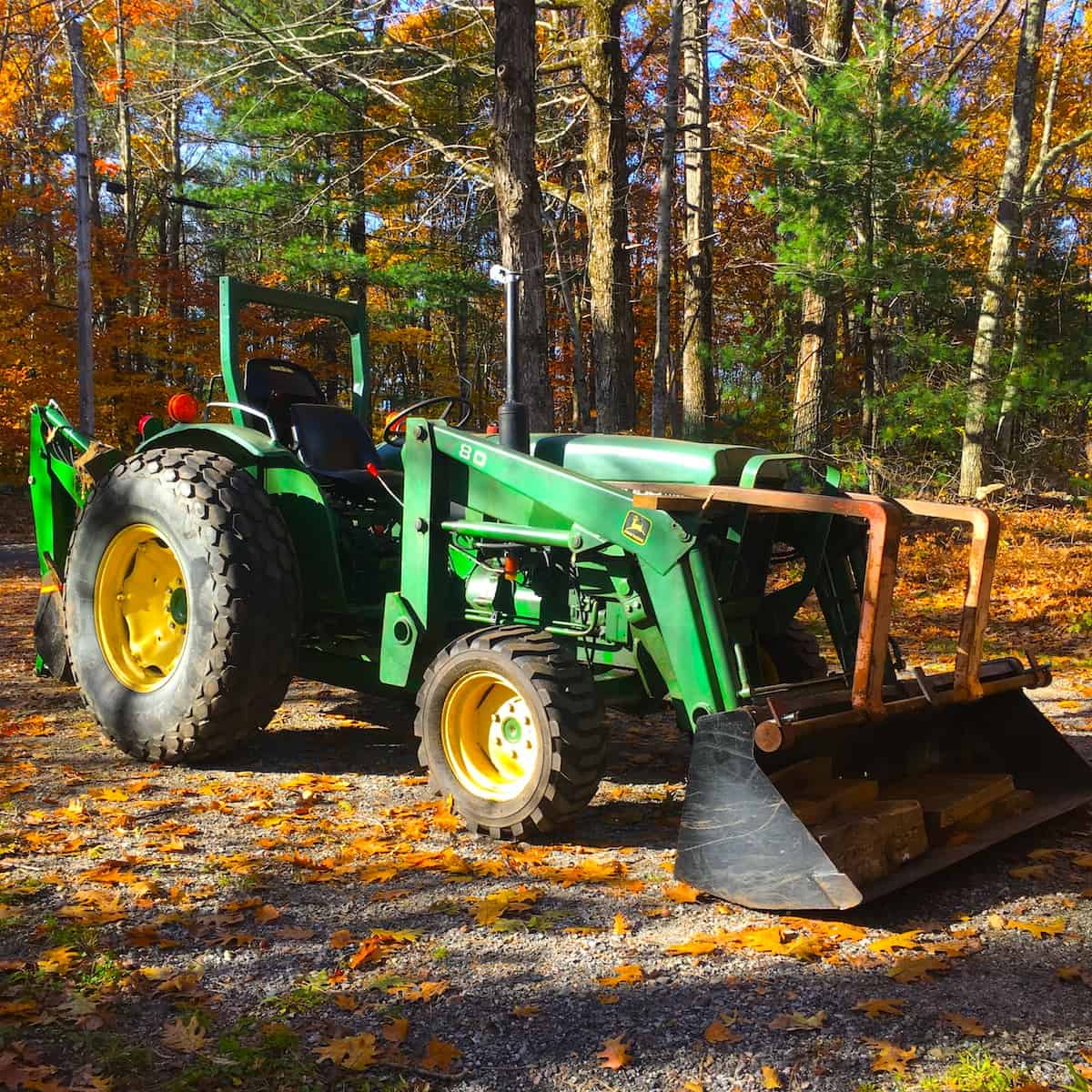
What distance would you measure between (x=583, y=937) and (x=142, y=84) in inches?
883

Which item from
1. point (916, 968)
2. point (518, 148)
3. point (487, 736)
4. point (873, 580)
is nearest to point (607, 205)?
point (518, 148)

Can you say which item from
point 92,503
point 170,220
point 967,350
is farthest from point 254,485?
point 170,220

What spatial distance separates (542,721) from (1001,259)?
11.3 meters

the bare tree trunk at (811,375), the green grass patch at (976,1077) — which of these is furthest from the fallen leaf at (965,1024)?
the bare tree trunk at (811,375)

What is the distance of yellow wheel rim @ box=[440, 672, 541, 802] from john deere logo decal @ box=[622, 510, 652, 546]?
0.73 metres

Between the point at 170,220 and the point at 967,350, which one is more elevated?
the point at 170,220

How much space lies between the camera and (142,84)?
845 inches

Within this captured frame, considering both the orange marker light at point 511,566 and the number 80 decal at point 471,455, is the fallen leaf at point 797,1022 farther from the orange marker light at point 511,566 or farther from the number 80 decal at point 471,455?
the number 80 decal at point 471,455

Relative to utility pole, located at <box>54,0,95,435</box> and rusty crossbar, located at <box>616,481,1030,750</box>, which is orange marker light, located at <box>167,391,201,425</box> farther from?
utility pole, located at <box>54,0,95,435</box>

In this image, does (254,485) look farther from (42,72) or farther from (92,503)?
(42,72)

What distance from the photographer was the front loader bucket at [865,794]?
133 inches

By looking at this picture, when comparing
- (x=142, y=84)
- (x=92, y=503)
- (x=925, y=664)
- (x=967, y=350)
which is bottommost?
(x=925, y=664)

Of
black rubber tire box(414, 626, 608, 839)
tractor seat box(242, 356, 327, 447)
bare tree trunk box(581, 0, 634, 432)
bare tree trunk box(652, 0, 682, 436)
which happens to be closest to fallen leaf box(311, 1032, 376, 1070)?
black rubber tire box(414, 626, 608, 839)

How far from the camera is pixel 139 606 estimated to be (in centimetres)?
545
